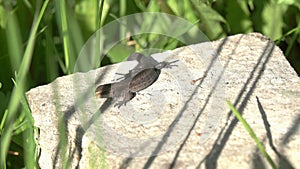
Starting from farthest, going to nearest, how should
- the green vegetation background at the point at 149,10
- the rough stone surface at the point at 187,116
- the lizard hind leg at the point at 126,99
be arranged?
the green vegetation background at the point at 149,10 → the lizard hind leg at the point at 126,99 → the rough stone surface at the point at 187,116

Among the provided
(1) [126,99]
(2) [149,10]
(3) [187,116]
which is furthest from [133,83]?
(2) [149,10]

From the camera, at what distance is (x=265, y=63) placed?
213 cm

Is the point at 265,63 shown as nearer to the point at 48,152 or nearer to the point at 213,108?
the point at 213,108

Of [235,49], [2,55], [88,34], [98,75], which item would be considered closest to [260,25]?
[235,49]

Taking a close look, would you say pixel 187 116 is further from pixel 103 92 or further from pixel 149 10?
pixel 149 10

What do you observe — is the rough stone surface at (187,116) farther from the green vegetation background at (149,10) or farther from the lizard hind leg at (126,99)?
the green vegetation background at (149,10)

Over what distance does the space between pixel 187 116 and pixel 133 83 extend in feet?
0.84

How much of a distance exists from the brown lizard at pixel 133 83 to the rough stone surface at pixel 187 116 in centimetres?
2

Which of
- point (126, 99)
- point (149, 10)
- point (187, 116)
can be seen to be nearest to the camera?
point (187, 116)

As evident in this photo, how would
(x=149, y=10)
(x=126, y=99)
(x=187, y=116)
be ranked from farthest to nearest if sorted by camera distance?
1. (x=149, y=10)
2. (x=126, y=99)
3. (x=187, y=116)

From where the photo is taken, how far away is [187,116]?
1863 millimetres

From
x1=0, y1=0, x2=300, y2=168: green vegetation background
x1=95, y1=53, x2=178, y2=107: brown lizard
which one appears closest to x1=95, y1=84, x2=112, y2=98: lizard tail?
x1=95, y1=53, x2=178, y2=107: brown lizard

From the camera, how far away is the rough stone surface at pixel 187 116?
1709mm

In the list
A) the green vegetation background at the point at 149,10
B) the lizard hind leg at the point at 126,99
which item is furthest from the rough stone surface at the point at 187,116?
the green vegetation background at the point at 149,10
